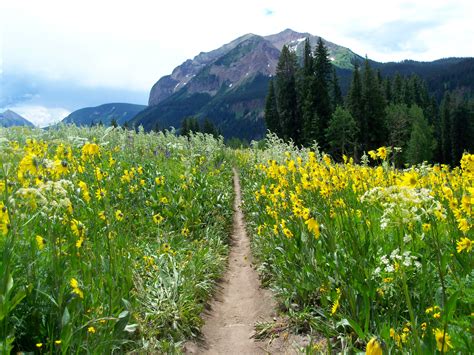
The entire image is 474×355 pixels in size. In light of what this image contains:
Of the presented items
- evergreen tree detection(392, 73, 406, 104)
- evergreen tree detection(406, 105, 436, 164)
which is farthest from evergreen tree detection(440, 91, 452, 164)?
evergreen tree detection(406, 105, 436, 164)

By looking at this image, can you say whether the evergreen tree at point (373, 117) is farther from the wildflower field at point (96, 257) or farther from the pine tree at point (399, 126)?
the wildflower field at point (96, 257)

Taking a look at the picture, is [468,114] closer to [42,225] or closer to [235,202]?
[235,202]

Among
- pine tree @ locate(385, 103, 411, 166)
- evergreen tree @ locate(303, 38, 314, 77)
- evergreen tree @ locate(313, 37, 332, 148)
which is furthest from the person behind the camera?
pine tree @ locate(385, 103, 411, 166)

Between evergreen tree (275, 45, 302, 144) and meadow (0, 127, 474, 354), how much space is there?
158ft

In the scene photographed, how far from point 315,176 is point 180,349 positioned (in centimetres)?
282

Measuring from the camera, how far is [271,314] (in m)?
4.86

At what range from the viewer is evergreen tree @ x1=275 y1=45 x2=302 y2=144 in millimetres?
55312

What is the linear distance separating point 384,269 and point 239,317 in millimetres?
2160

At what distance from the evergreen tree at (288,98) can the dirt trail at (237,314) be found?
48801 millimetres

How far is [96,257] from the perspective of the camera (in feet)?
11.2

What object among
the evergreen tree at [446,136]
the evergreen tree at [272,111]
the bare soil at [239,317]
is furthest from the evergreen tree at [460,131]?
the bare soil at [239,317]

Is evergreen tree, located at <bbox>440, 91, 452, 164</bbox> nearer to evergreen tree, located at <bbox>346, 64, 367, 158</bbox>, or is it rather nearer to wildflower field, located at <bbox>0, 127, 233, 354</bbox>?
evergreen tree, located at <bbox>346, 64, 367, 158</bbox>

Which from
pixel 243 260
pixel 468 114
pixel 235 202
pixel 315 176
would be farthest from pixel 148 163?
pixel 468 114

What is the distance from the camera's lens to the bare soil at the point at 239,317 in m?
4.16
